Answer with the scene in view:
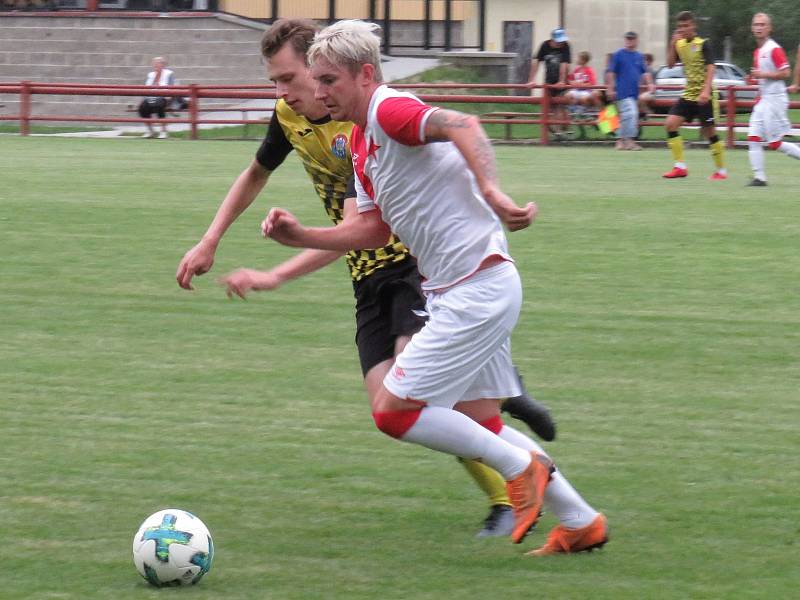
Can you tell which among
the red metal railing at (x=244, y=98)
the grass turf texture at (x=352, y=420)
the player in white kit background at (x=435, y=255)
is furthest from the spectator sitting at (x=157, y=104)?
the player in white kit background at (x=435, y=255)

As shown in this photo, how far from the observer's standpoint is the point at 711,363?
788 centimetres

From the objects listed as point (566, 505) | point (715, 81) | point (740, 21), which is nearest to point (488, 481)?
point (566, 505)

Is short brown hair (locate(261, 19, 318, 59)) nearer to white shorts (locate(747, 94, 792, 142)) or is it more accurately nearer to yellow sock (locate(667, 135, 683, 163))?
white shorts (locate(747, 94, 792, 142))

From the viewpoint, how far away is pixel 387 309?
5.21 m

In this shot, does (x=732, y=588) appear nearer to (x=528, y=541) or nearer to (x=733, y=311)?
(x=528, y=541)

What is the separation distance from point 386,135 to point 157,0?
3370 centimetres

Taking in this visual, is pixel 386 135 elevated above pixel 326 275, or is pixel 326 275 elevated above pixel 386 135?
pixel 386 135

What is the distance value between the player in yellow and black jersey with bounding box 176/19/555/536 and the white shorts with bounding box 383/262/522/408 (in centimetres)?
54

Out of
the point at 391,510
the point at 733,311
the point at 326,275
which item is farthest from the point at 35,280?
the point at 391,510

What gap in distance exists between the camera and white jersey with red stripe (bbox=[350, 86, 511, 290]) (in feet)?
14.7

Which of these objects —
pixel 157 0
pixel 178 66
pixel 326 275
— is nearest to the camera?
pixel 326 275

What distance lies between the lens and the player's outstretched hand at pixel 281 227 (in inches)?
175

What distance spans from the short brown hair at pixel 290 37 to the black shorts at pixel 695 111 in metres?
13.1

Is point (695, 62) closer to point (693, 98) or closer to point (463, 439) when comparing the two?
point (693, 98)
